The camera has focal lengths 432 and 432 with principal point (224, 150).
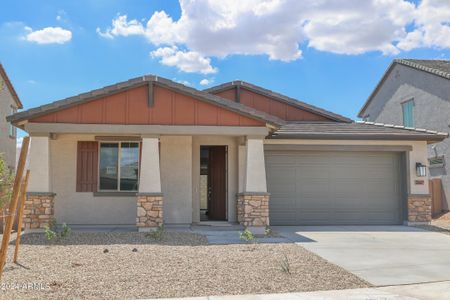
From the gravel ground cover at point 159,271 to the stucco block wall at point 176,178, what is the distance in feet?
10.4

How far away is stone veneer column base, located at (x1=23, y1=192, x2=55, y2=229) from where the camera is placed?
37.0ft

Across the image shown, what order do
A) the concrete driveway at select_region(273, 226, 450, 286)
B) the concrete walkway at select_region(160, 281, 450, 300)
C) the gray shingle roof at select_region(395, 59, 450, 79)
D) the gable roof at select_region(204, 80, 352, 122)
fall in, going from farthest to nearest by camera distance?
the gray shingle roof at select_region(395, 59, 450, 79) < the gable roof at select_region(204, 80, 352, 122) < the concrete driveway at select_region(273, 226, 450, 286) < the concrete walkway at select_region(160, 281, 450, 300)

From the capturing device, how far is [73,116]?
448 inches

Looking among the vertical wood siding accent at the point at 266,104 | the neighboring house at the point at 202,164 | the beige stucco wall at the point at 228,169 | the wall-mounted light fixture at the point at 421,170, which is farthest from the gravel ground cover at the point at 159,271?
the vertical wood siding accent at the point at 266,104

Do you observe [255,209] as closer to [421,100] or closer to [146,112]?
[146,112]

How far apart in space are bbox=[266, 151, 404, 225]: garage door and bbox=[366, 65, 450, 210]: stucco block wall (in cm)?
668

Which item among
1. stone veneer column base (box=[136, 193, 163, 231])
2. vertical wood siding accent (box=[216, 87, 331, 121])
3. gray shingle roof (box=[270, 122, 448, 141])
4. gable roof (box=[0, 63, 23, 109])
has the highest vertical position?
gable roof (box=[0, 63, 23, 109])

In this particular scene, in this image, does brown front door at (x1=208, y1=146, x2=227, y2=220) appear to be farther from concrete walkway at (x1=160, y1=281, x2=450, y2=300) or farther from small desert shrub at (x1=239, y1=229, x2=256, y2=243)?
concrete walkway at (x1=160, y1=281, x2=450, y2=300)

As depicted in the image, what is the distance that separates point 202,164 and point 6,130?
13457mm

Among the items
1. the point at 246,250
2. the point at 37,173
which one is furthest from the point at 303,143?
the point at 37,173

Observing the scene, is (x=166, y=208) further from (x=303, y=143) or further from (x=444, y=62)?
(x=444, y=62)

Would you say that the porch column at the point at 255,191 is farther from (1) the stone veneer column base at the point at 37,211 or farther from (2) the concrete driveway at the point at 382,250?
(1) the stone veneer column base at the point at 37,211

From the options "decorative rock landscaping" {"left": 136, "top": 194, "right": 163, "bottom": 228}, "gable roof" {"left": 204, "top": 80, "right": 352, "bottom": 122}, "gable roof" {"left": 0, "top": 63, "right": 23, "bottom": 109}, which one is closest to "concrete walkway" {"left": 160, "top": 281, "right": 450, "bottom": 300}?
"decorative rock landscaping" {"left": 136, "top": 194, "right": 163, "bottom": 228}

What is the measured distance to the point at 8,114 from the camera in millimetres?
23516
